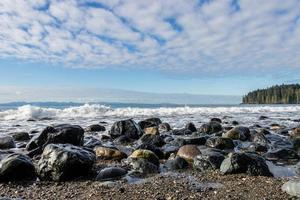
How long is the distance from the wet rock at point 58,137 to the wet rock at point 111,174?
14.1 ft

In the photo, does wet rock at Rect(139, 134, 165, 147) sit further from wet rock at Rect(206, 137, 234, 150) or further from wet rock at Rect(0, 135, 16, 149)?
wet rock at Rect(0, 135, 16, 149)

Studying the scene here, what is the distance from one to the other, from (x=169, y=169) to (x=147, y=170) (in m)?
0.62

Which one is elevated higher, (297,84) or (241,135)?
(297,84)

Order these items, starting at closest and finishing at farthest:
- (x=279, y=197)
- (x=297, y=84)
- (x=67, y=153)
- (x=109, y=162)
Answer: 1. (x=279, y=197)
2. (x=67, y=153)
3. (x=109, y=162)
4. (x=297, y=84)

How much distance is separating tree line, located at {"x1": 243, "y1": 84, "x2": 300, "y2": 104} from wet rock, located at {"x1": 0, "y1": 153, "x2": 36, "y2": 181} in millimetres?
106100

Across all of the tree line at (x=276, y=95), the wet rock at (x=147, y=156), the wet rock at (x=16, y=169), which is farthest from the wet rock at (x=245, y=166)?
the tree line at (x=276, y=95)

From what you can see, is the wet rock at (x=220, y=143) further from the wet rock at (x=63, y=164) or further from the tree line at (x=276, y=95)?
the tree line at (x=276, y=95)

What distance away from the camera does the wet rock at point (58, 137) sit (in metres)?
11.4

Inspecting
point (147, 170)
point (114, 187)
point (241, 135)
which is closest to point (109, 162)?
point (147, 170)

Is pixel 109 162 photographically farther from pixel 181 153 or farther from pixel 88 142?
pixel 88 142

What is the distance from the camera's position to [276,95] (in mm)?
112625

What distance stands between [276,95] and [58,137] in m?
110

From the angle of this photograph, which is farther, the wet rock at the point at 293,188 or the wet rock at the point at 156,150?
the wet rock at the point at 156,150

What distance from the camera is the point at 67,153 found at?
7551 mm
